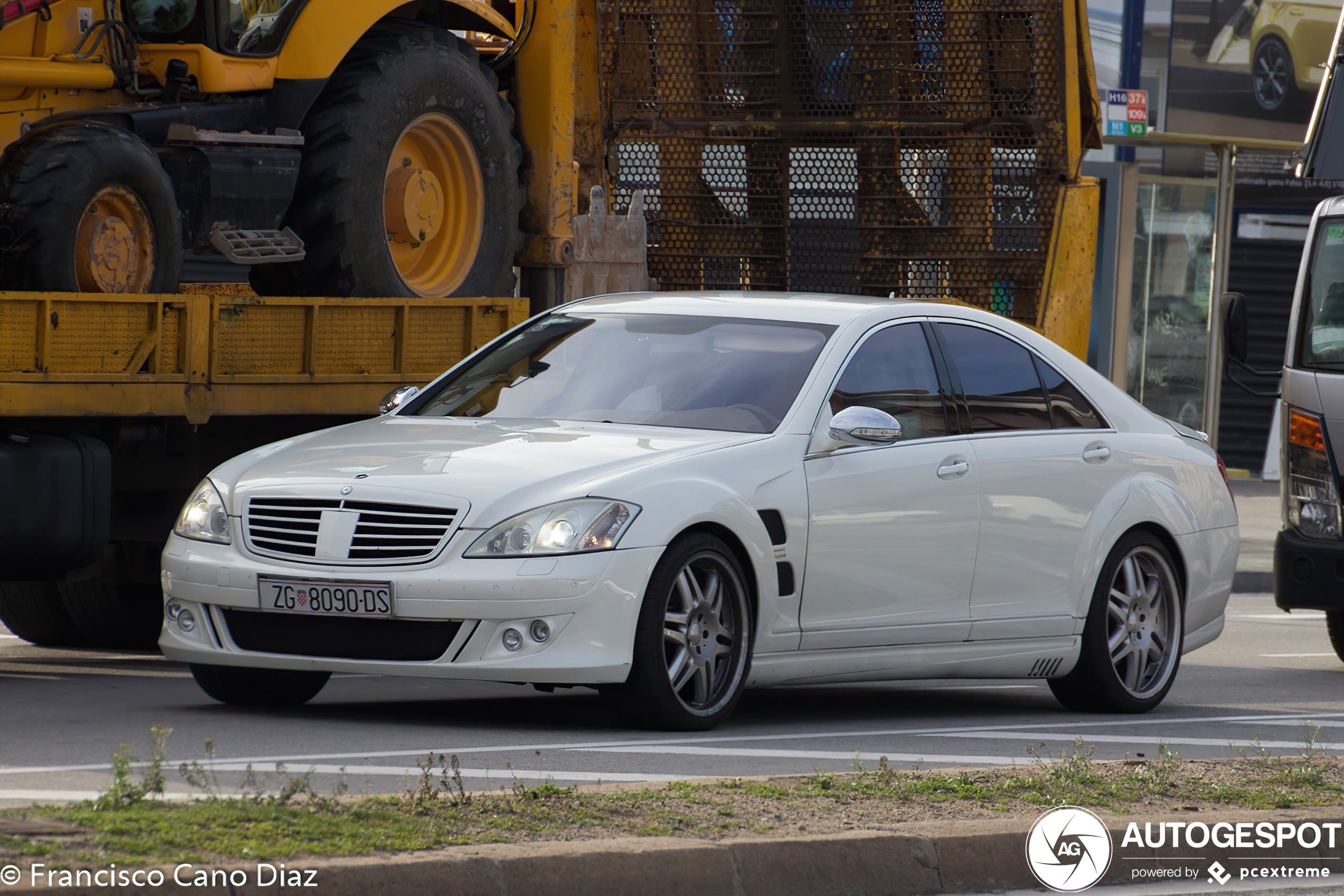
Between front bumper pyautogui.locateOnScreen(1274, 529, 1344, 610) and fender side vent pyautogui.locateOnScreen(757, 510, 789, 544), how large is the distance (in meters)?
3.96

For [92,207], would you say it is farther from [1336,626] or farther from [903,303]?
[1336,626]

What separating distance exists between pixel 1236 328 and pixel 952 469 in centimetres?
356

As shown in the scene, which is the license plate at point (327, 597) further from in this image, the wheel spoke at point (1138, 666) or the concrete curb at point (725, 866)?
the wheel spoke at point (1138, 666)

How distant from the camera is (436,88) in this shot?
10.2 metres

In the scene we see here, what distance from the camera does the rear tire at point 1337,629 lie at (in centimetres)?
1140

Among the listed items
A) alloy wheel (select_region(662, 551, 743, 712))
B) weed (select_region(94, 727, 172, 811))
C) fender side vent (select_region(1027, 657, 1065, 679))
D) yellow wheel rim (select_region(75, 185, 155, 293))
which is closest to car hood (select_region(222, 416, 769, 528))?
alloy wheel (select_region(662, 551, 743, 712))

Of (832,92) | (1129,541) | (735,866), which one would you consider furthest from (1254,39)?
(735,866)

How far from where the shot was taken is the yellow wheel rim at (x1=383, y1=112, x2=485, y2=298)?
10.1 m

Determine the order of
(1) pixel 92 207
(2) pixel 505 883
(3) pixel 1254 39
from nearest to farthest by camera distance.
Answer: (2) pixel 505 883
(1) pixel 92 207
(3) pixel 1254 39

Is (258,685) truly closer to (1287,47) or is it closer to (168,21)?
(168,21)

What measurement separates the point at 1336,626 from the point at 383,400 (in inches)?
206

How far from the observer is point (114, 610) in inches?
406

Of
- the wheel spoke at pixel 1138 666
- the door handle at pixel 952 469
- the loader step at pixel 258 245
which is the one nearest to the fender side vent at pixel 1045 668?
the wheel spoke at pixel 1138 666

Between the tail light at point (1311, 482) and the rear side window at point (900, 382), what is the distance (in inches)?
124
